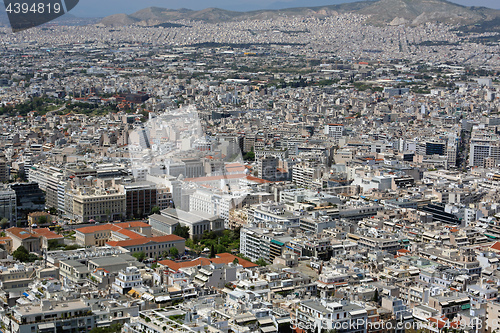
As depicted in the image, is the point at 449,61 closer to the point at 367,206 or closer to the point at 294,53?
the point at 294,53

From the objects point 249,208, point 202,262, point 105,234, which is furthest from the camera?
point 249,208

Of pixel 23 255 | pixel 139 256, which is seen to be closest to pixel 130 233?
pixel 139 256

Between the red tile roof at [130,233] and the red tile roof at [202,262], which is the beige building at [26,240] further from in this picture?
the red tile roof at [202,262]

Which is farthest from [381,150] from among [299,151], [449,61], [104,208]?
[449,61]

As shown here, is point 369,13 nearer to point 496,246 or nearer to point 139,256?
point 496,246

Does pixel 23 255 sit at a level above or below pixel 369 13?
below

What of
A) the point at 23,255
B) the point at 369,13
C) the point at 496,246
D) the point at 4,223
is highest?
the point at 369,13

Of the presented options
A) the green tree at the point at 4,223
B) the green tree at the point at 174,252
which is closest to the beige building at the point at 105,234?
the green tree at the point at 174,252
